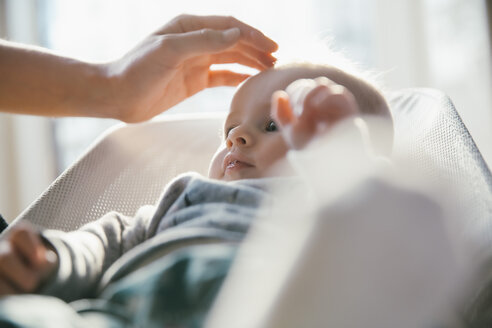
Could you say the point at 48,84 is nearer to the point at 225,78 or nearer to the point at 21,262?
the point at 225,78

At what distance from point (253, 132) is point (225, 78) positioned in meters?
0.23

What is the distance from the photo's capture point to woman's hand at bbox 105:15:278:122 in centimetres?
78

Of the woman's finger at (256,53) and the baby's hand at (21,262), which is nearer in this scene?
the baby's hand at (21,262)

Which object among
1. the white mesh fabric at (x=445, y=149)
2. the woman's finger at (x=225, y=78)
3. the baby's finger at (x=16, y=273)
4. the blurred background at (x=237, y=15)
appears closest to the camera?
the baby's finger at (x=16, y=273)

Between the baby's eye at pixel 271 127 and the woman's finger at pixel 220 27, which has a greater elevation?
the woman's finger at pixel 220 27

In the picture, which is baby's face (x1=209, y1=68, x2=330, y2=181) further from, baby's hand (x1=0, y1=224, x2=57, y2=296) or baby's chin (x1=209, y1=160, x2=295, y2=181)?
baby's hand (x1=0, y1=224, x2=57, y2=296)

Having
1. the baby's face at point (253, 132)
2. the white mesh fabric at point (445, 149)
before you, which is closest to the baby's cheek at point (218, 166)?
the baby's face at point (253, 132)

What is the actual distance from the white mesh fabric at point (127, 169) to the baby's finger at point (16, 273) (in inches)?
12.8

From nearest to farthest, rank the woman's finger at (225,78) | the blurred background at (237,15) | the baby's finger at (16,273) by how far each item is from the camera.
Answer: the baby's finger at (16,273) < the woman's finger at (225,78) < the blurred background at (237,15)

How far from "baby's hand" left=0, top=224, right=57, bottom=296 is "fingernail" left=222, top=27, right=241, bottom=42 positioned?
0.42m

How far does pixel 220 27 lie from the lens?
817 mm

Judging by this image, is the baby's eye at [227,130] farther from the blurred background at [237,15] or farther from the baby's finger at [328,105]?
the blurred background at [237,15]

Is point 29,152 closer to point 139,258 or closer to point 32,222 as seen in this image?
point 32,222

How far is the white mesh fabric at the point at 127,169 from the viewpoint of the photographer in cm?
81
